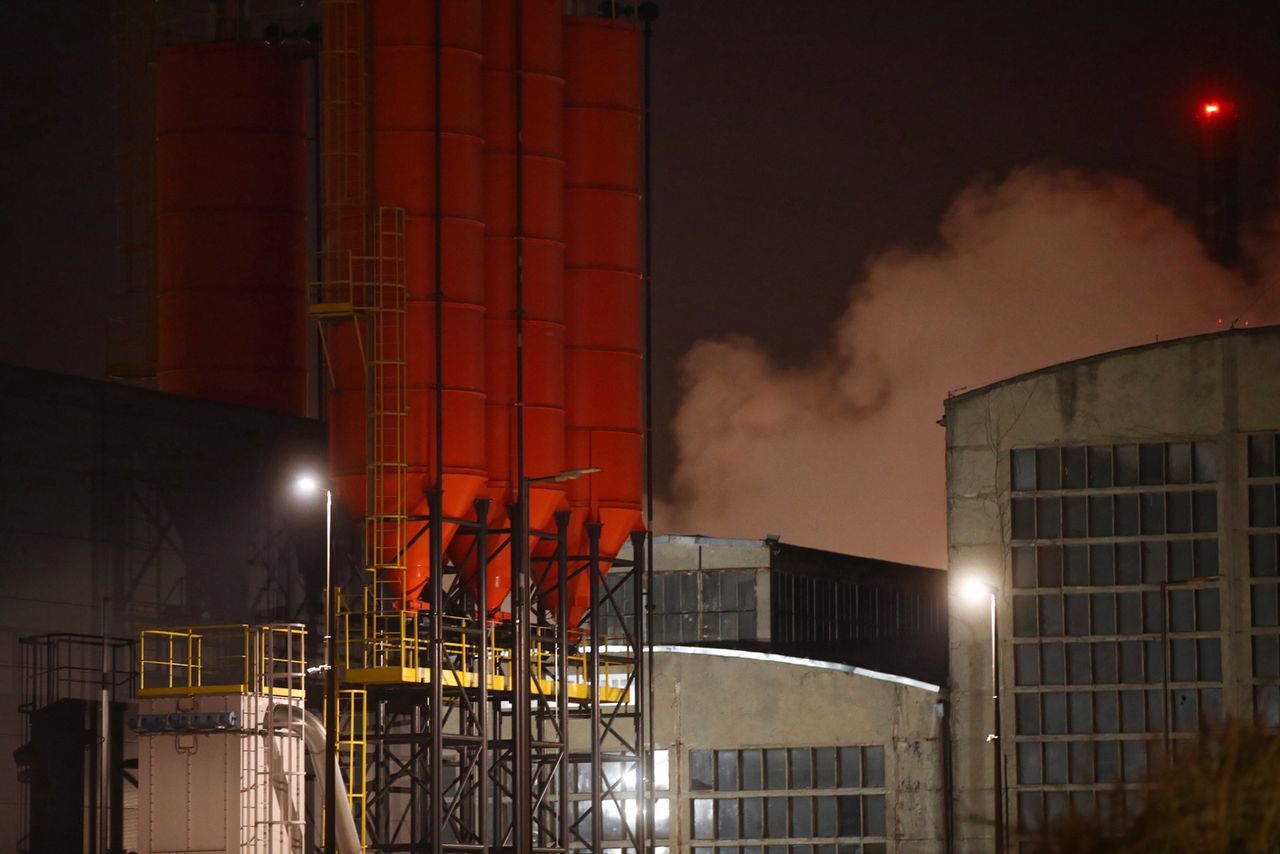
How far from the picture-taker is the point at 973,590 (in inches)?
1832

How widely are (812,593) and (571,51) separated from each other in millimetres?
19725

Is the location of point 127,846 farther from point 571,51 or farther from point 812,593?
point 812,593

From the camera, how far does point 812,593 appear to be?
57844 mm

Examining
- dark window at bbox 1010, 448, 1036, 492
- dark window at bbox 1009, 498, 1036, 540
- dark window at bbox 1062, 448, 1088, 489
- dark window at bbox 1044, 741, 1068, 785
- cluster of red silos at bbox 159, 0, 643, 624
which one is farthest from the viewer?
dark window at bbox 1010, 448, 1036, 492

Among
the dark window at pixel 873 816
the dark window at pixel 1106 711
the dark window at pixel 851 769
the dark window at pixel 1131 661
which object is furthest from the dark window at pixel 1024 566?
the dark window at pixel 873 816

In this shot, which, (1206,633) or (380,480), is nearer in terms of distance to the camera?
(380,480)

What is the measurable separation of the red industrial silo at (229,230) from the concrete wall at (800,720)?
11.6 m

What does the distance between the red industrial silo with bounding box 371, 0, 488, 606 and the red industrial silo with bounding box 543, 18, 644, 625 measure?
3.83 meters

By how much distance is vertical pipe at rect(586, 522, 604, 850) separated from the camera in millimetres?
41688

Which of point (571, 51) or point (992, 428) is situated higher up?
point (571, 51)

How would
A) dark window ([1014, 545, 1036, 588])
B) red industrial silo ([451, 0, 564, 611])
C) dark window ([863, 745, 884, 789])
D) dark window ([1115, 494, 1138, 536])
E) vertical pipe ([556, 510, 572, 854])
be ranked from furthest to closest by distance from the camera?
dark window ([863, 745, 884, 789]), dark window ([1014, 545, 1036, 588]), dark window ([1115, 494, 1138, 536]), red industrial silo ([451, 0, 564, 611]), vertical pipe ([556, 510, 572, 854])

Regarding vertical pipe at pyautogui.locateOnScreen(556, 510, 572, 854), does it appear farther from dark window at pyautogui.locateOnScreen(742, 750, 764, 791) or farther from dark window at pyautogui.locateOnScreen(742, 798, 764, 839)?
dark window at pyautogui.locateOnScreen(742, 750, 764, 791)

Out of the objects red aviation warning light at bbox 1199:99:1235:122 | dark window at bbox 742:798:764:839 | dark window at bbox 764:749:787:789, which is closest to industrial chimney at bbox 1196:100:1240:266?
red aviation warning light at bbox 1199:99:1235:122

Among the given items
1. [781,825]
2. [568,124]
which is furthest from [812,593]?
[568,124]
